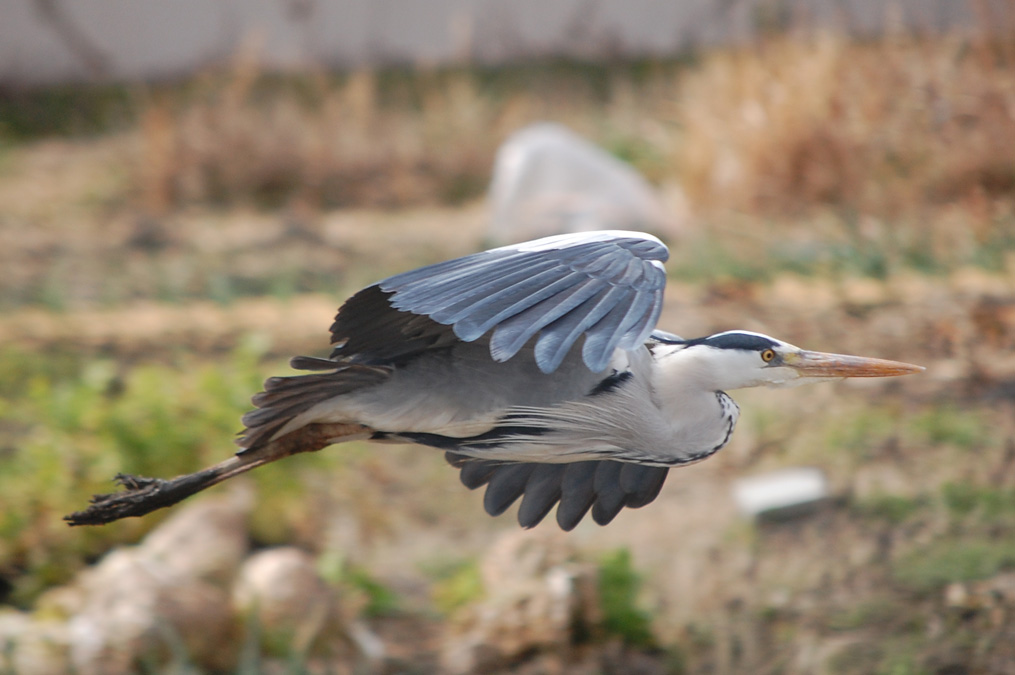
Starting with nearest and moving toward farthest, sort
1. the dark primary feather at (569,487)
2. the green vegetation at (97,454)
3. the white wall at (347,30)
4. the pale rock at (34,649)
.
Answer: the dark primary feather at (569,487) → the pale rock at (34,649) → the green vegetation at (97,454) → the white wall at (347,30)

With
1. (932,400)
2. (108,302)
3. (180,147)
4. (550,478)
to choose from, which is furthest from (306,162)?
(550,478)

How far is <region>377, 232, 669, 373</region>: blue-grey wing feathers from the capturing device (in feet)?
3.78

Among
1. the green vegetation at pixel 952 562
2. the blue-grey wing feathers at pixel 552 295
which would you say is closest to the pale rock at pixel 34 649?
the blue-grey wing feathers at pixel 552 295

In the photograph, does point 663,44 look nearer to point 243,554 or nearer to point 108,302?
point 108,302

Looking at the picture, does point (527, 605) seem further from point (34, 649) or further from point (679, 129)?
point (679, 129)

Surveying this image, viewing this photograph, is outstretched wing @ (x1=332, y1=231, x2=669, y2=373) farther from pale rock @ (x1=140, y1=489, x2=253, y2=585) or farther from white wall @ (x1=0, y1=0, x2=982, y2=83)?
white wall @ (x1=0, y1=0, x2=982, y2=83)

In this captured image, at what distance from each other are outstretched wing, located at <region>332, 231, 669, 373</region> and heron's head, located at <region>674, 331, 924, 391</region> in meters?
0.16

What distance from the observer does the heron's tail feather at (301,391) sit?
1391 millimetres

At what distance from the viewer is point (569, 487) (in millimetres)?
1578

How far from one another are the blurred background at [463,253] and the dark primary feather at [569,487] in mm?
1015

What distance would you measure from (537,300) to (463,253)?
4.10 m

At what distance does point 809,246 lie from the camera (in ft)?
15.6

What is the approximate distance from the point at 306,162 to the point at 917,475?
15.5ft

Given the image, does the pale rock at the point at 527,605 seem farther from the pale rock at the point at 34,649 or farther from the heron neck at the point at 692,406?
the heron neck at the point at 692,406
